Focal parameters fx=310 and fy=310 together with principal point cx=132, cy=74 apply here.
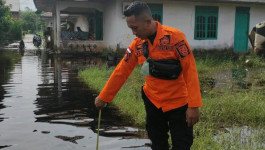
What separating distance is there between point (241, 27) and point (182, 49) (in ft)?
53.8

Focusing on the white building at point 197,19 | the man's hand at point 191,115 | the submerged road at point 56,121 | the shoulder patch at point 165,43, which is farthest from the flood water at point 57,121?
the white building at point 197,19

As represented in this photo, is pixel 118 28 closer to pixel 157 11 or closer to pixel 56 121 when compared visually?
pixel 157 11

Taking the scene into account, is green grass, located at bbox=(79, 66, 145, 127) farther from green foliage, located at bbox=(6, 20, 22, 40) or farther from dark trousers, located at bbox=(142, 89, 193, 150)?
green foliage, located at bbox=(6, 20, 22, 40)

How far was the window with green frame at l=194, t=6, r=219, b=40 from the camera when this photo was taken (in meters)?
16.9

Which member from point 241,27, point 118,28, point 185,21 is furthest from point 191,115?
point 241,27

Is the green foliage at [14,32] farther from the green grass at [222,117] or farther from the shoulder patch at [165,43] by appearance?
the shoulder patch at [165,43]

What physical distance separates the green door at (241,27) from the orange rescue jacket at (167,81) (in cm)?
1605

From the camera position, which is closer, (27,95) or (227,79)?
(27,95)

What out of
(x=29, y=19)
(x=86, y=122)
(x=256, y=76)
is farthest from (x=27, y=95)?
(x=29, y=19)

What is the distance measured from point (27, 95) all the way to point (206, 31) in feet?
40.2

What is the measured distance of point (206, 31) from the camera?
17.0m

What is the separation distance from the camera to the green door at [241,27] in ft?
57.5

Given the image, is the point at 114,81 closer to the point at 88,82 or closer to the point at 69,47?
the point at 88,82

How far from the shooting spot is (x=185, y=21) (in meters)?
16.8
